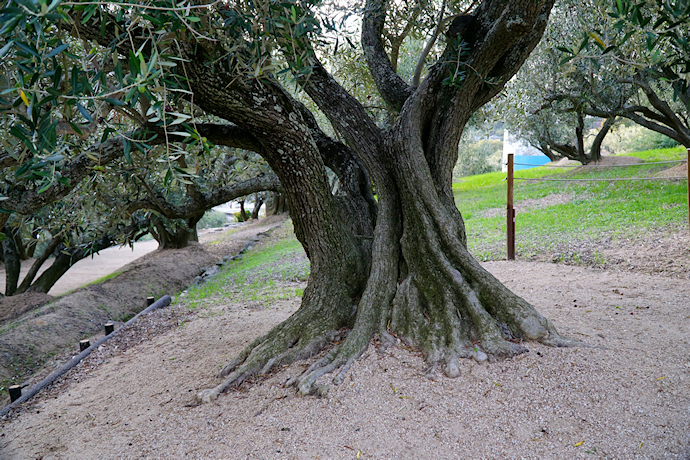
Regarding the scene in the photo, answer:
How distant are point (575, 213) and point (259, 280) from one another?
25.5 feet

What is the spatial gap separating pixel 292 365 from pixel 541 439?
1952 millimetres

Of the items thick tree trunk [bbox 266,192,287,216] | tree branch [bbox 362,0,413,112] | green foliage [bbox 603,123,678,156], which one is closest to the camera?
tree branch [bbox 362,0,413,112]

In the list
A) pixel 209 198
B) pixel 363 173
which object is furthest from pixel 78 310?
pixel 363 173

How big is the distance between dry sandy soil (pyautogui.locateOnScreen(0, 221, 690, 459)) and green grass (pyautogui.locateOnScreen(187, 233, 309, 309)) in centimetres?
313

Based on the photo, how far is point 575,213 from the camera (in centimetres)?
1162

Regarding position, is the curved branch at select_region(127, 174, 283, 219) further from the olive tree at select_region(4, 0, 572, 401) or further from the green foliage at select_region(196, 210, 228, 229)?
the green foliage at select_region(196, 210, 228, 229)

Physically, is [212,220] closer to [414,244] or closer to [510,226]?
[510,226]

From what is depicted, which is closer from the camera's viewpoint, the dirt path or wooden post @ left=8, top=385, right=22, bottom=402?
wooden post @ left=8, top=385, right=22, bottom=402

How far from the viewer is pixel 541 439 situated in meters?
2.84

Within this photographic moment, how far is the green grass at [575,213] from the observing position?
8977 mm

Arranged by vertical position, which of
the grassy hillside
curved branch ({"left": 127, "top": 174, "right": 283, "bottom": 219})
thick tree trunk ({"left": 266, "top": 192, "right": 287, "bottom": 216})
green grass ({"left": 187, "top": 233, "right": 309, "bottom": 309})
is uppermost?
curved branch ({"left": 127, "top": 174, "right": 283, "bottom": 219})

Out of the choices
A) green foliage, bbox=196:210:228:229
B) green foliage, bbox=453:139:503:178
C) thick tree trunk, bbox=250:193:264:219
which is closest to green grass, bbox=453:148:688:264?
thick tree trunk, bbox=250:193:264:219

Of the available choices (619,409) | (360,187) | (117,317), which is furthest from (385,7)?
(117,317)

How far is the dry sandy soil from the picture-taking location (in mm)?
2869
